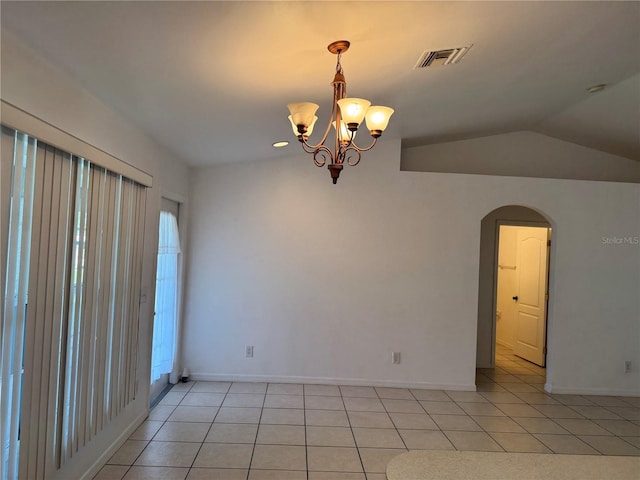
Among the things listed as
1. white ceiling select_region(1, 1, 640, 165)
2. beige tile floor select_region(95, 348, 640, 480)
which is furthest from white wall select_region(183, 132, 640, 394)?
white ceiling select_region(1, 1, 640, 165)

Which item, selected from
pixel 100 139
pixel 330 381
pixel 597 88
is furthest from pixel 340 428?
pixel 597 88

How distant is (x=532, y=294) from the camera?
19.5ft

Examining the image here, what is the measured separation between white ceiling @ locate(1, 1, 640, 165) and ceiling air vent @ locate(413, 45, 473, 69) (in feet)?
0.20

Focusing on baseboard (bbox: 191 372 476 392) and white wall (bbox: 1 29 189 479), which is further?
baseboard (bbox: 191 372 476 392)

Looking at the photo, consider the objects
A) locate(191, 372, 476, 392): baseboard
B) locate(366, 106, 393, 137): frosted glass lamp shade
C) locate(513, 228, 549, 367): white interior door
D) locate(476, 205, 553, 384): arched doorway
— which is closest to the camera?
locate(366, 106, 393, 137): frosted glass lamp shade

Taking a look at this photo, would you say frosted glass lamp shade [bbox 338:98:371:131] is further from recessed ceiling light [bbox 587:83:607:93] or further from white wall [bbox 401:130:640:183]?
white wall [bbox 401:130:640:183]

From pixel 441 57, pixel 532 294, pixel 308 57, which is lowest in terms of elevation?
pixel 532 294

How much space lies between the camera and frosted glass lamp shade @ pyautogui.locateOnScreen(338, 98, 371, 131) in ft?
6.07

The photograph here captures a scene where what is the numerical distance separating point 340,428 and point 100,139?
2.85 meters

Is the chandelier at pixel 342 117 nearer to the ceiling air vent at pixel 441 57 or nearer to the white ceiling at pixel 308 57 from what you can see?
the white ceiling at pixel 308 57

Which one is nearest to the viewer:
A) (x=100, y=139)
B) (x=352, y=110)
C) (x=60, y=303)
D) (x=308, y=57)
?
(x=352, y=110)

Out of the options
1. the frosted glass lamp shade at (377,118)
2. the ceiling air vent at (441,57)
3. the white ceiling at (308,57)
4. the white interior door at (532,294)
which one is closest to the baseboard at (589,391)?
the white interior door at (532,294)

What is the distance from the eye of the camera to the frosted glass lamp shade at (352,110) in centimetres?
185

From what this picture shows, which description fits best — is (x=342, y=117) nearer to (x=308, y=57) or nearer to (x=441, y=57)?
(x=308, y=57)
